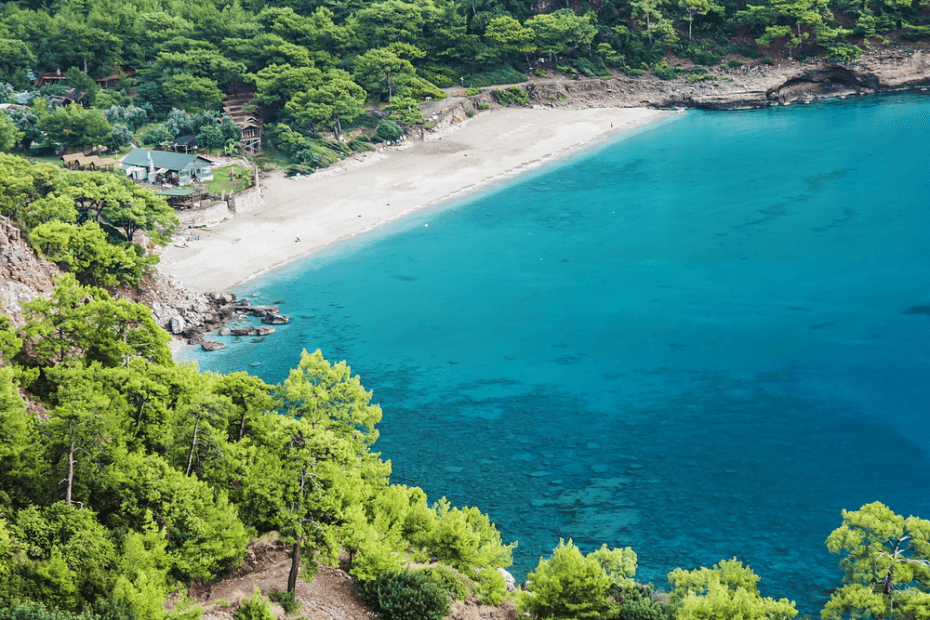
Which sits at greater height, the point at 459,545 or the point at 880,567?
the point at 880,567

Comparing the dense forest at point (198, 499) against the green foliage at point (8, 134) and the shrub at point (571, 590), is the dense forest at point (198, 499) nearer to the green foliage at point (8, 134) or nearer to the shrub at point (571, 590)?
the shrub at point (571, 590)

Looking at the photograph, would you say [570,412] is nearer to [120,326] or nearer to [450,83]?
[120,326]

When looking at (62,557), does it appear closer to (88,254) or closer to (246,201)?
(88,254)

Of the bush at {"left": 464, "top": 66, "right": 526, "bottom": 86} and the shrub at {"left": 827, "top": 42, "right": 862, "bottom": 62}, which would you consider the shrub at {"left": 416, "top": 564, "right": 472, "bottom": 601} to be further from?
the shrub at {"left": 827, "top": 42, "right": 862, "bottom": 62}

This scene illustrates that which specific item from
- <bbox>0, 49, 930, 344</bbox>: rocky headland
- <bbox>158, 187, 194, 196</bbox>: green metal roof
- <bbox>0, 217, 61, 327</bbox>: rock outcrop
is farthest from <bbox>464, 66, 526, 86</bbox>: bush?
<bbox>0, 217, 61, 327</bbox>: rock outcrop

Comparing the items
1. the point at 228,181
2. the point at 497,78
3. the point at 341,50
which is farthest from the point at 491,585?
the point at 497,78

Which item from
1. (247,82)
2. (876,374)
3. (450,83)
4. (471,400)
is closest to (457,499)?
(471,400)
